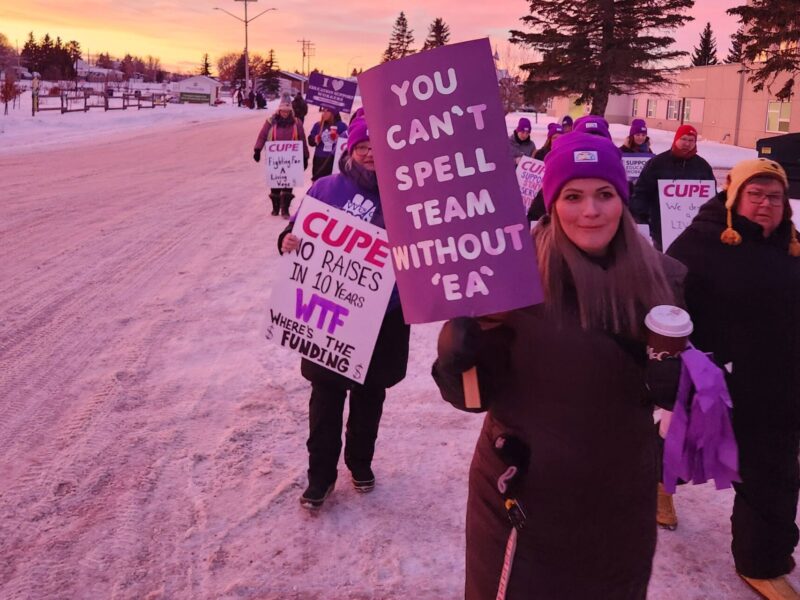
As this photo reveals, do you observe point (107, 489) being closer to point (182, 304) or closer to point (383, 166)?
point (383, 166)

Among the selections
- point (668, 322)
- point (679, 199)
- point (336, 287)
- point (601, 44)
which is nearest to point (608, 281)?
point (668, 322)

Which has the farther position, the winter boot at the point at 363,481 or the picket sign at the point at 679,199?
the picket sign at the point at 679,199

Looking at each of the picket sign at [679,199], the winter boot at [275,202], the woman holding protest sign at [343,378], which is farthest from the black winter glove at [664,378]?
the winter boot at [275,202]

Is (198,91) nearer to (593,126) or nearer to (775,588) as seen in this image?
(593,126)

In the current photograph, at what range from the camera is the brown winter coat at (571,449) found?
193cm

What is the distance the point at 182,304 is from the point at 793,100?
36061mm

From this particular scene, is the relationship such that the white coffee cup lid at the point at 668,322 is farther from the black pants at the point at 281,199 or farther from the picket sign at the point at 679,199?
the black pants at the point at 281,199

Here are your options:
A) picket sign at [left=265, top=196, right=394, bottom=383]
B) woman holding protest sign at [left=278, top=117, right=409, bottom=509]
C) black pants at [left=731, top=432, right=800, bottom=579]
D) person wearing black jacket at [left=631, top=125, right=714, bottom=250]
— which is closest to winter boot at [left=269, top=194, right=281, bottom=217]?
person wearing black jacket at [left=631, top=125, right=714, bottom=250]

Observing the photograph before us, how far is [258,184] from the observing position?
633 inches

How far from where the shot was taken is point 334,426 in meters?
3.94

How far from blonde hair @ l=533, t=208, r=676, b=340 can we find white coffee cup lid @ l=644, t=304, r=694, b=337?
10 cm

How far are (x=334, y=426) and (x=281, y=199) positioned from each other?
8772 mm

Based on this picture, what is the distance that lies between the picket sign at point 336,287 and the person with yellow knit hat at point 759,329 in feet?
5.10

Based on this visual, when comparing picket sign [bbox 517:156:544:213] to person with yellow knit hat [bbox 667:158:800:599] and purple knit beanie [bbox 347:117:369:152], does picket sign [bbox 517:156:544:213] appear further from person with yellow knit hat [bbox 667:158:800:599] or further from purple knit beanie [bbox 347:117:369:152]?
person with yellow knit hat [bbox 667:158:800:599]
